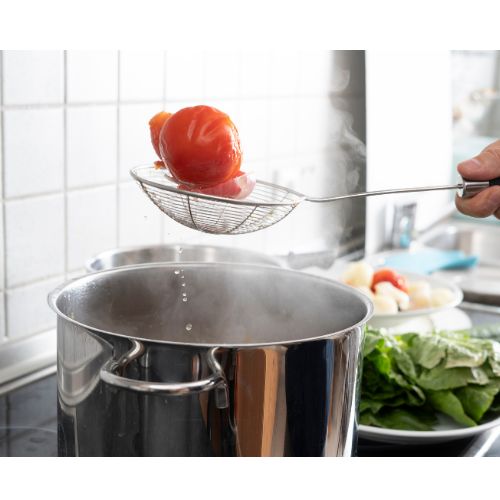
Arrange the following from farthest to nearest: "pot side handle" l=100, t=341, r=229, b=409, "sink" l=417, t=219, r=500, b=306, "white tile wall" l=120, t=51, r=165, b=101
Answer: "sink" l=417, t=219, r=500, b=306 < "white tile wall" l=120, t=51, r=165, b=101 < "pot side handle" l=100, t=341, r=229, b=409

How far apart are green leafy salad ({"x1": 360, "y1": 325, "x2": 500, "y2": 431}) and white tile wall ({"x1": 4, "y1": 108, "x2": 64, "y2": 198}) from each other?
0.41m

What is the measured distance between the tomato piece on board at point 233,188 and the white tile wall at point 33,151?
248mm

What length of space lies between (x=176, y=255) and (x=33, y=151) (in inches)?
8.5

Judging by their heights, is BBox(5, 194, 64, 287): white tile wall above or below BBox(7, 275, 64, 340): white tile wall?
above

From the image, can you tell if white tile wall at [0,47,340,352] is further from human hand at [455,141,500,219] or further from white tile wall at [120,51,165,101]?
human hand at [455,141,500,219]

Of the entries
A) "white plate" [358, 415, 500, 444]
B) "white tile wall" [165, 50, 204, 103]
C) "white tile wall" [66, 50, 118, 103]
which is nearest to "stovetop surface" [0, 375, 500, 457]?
"white plate" [358, 415, 500, 444]

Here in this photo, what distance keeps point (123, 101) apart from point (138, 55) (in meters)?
0.06

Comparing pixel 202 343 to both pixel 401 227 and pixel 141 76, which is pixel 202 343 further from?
pixel 401 227

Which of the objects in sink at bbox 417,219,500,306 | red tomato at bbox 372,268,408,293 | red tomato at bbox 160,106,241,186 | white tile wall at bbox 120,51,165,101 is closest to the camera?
red tomato at bbox 160,106,241,186

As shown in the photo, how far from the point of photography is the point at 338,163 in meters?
1.66

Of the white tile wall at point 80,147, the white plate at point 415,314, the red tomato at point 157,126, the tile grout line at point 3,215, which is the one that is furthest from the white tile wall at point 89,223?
the white plate at point 415,314

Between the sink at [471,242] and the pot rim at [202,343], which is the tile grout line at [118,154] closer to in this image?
the pot rim at [202,343]

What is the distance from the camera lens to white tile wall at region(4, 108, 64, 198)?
0.92 metres

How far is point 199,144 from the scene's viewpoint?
0.73 m
